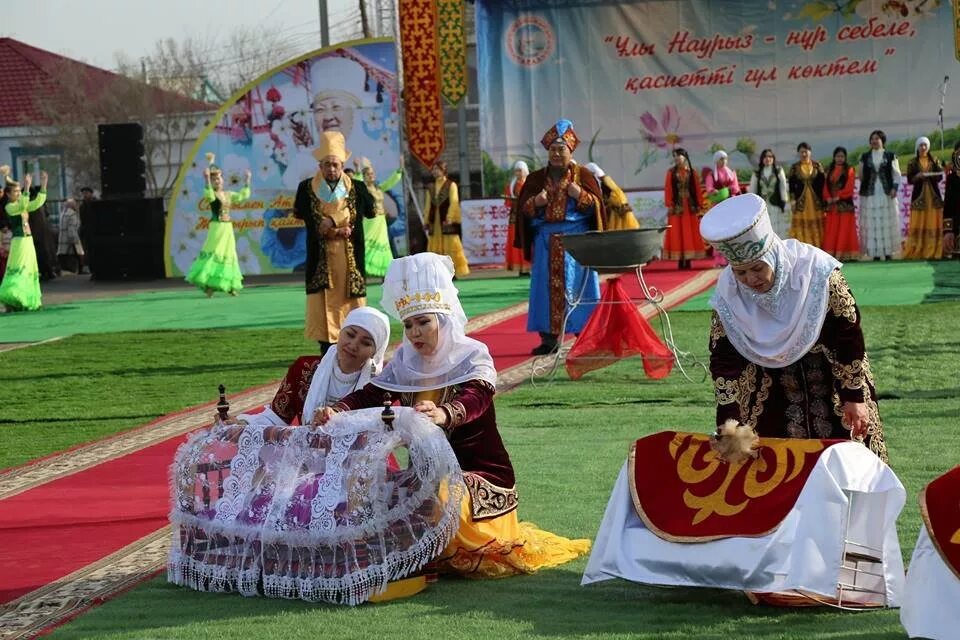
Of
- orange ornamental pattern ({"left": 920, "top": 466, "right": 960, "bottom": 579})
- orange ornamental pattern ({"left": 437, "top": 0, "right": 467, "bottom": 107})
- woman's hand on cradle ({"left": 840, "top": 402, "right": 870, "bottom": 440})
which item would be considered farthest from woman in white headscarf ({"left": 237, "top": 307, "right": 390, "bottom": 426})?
orange ornamental pattern ({"left": 437, "top": 0, "right": 467, "bottom": 107})

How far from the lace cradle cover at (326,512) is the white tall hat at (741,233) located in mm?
904

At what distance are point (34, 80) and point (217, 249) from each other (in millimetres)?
21296

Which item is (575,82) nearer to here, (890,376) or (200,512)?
(890,376)

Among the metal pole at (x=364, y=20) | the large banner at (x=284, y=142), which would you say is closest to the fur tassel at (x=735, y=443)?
the large banner at (x=284, y=142)

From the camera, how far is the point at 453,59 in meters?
18.7

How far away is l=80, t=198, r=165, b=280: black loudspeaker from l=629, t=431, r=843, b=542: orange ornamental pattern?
57.5 ft

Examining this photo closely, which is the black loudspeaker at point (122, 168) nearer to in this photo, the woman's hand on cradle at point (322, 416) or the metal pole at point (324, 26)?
the metal pole at point (324, 26)

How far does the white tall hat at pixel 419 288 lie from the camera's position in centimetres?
421

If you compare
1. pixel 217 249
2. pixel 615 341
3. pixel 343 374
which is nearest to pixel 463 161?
pixel 217 249

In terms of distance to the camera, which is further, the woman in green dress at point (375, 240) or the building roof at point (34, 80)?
the building roof at point (34, 80)

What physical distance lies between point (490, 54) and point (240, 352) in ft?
32.0

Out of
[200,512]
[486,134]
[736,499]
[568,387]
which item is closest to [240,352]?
[568,387]

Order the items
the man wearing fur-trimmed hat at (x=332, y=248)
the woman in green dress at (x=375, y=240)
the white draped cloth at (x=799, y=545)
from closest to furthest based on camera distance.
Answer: the white draped cloth at (x=799, y=545), the man wearing fur-trimmed hat at (x=332, y=248), the woman in green dress at (x=375, y=240)

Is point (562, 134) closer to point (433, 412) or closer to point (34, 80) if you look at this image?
point (433, 412)
